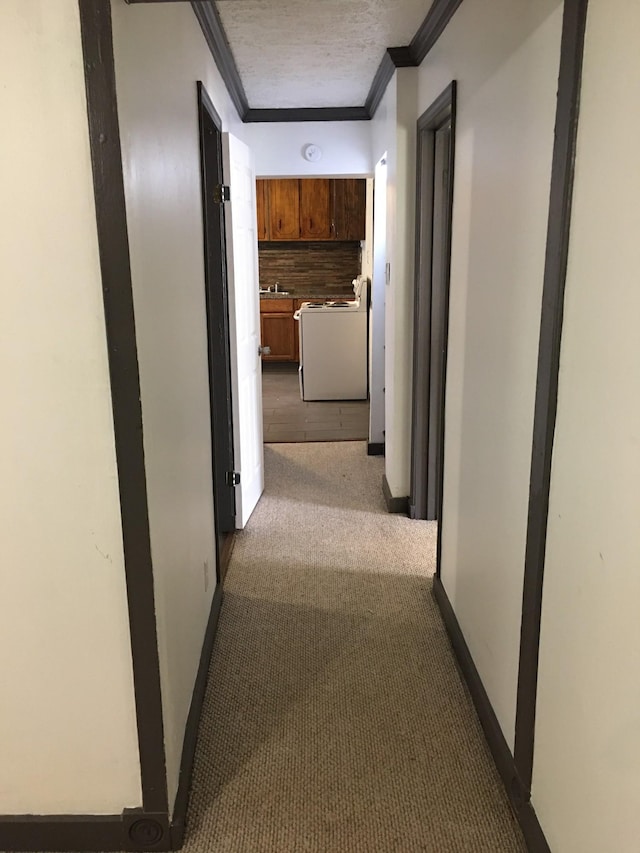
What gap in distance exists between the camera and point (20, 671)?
1656 mm

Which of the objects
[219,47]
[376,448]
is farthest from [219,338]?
[376,448]

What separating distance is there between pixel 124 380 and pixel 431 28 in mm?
2267

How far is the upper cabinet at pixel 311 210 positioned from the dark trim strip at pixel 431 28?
5014 mm

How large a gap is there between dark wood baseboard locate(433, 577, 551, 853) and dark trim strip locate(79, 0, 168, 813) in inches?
35.8

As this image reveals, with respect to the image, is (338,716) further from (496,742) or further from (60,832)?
(60,832)

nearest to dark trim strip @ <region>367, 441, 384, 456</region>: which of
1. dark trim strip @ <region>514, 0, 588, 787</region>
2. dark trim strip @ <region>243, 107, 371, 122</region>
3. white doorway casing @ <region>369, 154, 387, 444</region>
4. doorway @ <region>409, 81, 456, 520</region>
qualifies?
white doorway casing @ <region>369, 154, 387, 444</region>

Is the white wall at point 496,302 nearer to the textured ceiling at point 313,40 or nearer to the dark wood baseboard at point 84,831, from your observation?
the textured ceiling at point 313,40

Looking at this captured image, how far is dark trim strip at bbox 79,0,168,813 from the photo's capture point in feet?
4.37

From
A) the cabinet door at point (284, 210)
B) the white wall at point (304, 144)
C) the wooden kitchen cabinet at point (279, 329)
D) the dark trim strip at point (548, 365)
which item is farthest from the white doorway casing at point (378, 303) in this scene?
the cabinet door at point (284, 210)

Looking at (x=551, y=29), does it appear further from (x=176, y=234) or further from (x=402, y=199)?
(x=402, y=199)

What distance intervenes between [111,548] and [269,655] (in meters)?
1.21

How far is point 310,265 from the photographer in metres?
8.82

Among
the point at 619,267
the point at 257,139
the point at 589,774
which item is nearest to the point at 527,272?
the point at 619,267

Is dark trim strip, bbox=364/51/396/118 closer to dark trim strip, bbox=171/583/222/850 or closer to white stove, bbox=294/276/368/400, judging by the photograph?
white stove, bbox=294/276/368/400
